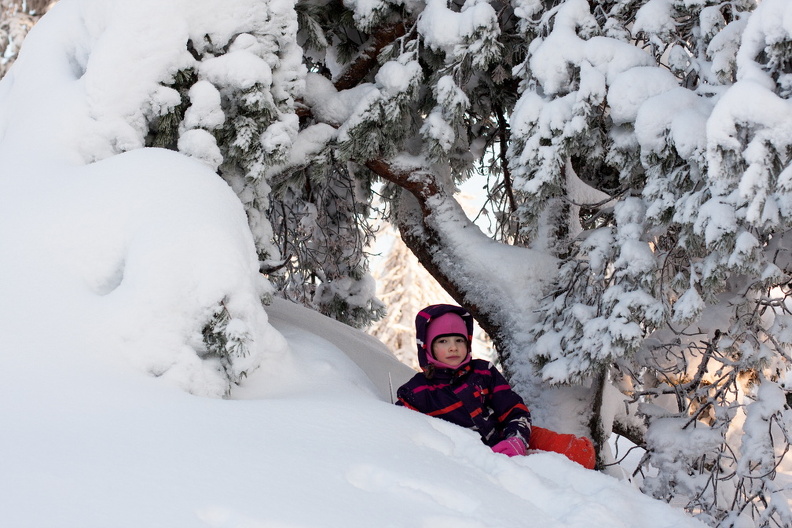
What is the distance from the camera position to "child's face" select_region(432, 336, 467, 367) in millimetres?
3863

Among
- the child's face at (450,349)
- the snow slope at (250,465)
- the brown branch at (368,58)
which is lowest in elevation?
the child's face at (450,349)

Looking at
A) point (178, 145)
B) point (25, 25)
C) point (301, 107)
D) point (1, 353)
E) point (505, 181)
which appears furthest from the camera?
point (25, 25)

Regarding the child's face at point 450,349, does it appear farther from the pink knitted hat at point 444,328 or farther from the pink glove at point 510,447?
the pink glove at point 510,447

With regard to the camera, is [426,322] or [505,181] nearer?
[426,322]

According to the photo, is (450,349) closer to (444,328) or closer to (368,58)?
(444,328)

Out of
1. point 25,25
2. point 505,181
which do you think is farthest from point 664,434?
point 25,25

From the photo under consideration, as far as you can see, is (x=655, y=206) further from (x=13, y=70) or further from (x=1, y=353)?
(x=13, y=70)

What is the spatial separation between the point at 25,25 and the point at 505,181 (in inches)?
292

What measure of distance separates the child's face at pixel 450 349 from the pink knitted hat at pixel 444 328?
0.08ft

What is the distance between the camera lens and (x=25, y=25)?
31.4 ft

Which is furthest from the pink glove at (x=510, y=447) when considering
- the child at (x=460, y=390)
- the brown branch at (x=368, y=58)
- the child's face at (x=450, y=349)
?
the brown branch at (x=368, y=58)

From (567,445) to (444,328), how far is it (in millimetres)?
919

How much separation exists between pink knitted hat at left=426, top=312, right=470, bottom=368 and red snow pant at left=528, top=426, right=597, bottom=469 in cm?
57

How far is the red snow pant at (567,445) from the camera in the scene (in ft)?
11.0
